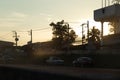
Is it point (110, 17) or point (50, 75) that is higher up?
point (110, 17)

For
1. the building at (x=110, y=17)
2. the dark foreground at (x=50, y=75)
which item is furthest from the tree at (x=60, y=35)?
the dark foreground at (x=50, y=75)

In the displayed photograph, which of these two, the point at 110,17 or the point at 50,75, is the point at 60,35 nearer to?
the point at 110,17

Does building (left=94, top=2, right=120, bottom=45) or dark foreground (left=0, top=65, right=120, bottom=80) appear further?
building (left=94, top=2, right=120, bottom=45)

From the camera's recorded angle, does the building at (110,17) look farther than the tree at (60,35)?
No

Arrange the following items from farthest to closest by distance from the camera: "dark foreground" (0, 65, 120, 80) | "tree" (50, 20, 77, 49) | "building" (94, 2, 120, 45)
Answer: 1. "tree" (50, 20, 77, 49)
2. "building" (94, 2, 120, 45)
3. "dark foreground" (0, 65, 120, 80)

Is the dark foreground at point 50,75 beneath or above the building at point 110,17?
beneath

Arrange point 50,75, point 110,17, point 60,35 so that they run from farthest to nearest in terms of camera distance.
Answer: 1. point 60,35
2. point 110,17
3. point 50,75

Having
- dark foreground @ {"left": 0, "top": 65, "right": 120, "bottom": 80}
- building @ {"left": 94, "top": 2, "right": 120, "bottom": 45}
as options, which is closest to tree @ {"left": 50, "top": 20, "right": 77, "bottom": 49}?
building @ {"left": 94, "top": 2, "right": 120, "bottom": 45}

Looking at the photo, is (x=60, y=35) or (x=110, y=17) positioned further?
(x=60, y=35)

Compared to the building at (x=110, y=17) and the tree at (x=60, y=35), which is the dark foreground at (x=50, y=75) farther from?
the tree at (x=60, y=35)

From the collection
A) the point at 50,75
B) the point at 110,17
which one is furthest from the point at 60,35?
the point at 50,75

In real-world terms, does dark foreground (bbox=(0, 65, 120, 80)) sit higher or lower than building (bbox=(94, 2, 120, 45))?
lower

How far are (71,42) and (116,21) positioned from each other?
41308mm

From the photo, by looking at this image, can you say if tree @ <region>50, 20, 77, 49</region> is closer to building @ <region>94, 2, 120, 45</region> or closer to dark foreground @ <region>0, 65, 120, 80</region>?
building @ <region>94, 2, 120, 45</region>
